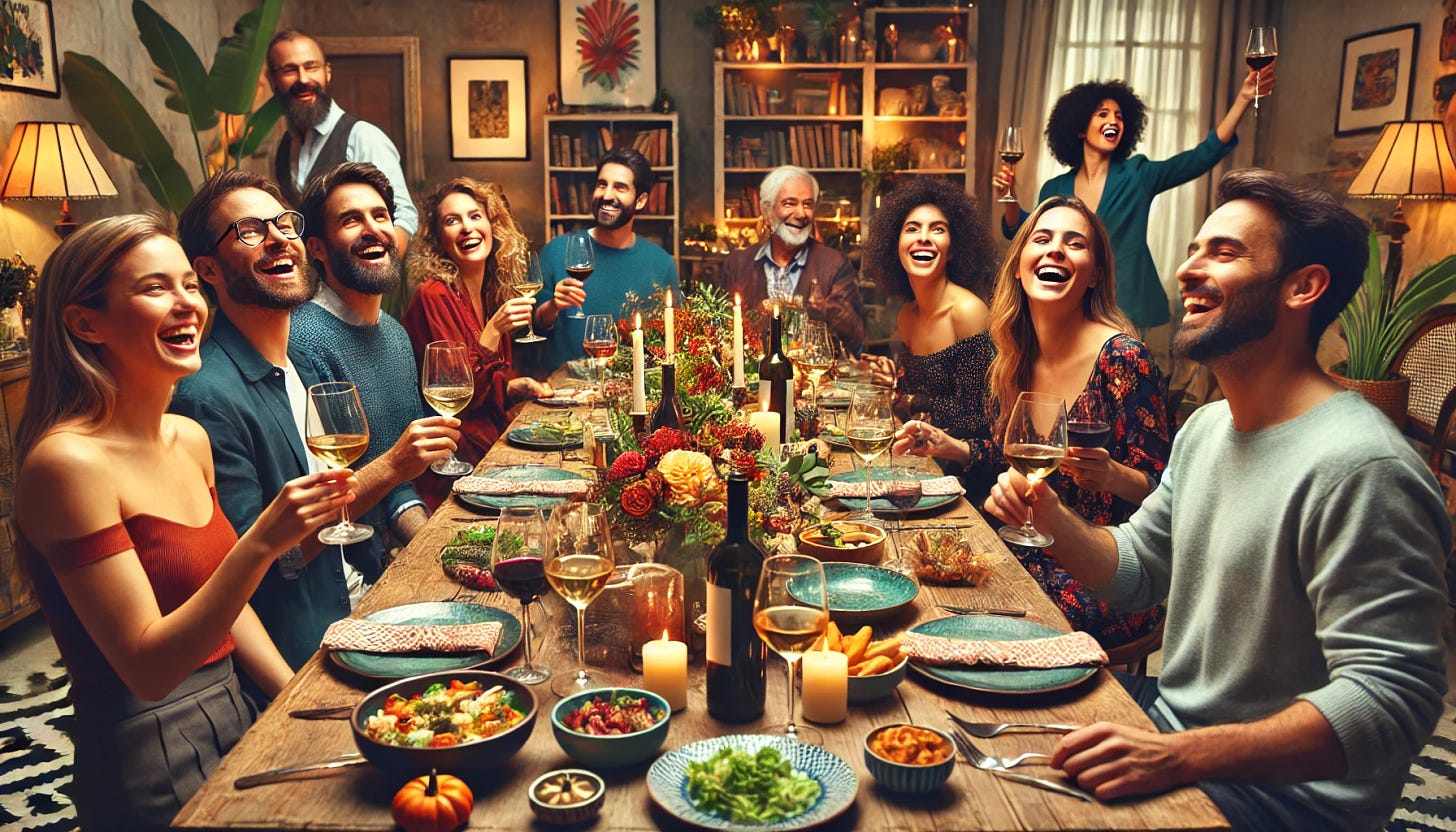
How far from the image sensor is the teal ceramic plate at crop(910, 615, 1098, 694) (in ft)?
4.65

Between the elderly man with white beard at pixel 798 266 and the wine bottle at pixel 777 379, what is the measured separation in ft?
6.58

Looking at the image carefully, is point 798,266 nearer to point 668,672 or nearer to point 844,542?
point 844,542

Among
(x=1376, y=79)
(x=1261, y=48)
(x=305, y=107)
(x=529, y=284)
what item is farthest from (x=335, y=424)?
(x=1376, y=79)

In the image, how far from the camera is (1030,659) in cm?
147

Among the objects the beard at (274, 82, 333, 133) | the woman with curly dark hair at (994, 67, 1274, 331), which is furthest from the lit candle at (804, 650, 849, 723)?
the woman with curly dark hair at (994, 67, 1274, 331)

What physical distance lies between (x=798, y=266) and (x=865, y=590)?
350 centimetres

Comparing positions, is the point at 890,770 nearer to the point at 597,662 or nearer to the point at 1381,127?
the point at 597,662

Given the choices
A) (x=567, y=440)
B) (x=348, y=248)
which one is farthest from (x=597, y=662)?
(x=348, y=248)

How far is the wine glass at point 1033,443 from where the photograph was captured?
1798mm

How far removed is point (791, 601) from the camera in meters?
1.22

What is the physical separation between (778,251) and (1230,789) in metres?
3.83

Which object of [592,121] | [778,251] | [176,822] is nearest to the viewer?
[176,822]

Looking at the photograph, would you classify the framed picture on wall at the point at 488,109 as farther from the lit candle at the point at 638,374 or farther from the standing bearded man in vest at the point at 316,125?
the lit candle at the point at 638,374

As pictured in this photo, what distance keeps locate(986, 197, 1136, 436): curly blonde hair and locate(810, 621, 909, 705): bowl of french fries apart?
58.2 inches
